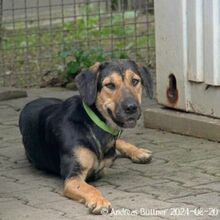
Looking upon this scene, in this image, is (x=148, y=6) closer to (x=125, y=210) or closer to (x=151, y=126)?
(x=151, y=126)

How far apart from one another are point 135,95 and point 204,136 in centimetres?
166

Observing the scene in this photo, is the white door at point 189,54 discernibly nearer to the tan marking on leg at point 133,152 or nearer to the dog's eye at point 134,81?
the tan marking on leg at point 133,152

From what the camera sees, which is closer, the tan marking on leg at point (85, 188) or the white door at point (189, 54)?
the tan marking on leg at point (85, 188)

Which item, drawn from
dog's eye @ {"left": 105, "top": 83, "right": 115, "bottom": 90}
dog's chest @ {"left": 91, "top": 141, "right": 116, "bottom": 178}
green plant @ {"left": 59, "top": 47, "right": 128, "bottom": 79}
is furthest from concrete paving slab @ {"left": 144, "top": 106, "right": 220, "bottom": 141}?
green plant @ {"left": 59, "top": 47, "right": 128, "bottom": 79}

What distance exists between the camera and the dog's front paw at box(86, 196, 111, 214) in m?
5.71

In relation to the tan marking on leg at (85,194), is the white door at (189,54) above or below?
above

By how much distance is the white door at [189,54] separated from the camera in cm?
762

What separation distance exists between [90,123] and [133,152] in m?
0.79

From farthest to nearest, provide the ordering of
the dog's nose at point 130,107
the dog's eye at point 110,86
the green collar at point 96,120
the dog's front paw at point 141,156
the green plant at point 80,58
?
1. the green plant at point 80,58
2. the dog's front paw at point 141,156
3. the green collar at point 96,120
4. the dog's eye at point 110,86
5. the dog's nose at point 130,107

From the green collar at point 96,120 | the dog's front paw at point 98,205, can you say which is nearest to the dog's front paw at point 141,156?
the green collar at point 96,120

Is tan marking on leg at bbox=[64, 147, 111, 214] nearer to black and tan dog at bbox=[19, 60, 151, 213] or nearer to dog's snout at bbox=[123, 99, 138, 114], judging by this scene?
black and tan dog at bbox=[19, 60, 151, 213]

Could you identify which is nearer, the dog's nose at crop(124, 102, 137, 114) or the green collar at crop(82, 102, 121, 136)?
the dog's nose at crop(124, 102, 137, 114)

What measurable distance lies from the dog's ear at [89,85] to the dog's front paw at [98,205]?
0.79m

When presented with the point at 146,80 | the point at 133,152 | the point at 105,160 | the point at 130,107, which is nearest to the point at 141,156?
the point at 133,152
